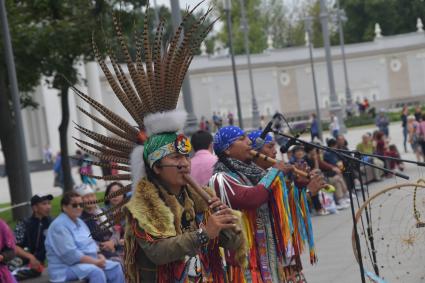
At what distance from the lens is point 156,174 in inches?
185

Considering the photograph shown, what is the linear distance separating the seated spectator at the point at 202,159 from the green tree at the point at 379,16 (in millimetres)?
74967

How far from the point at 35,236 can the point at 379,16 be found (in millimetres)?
78580

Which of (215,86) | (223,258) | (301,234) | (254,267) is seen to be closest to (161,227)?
(223,258)

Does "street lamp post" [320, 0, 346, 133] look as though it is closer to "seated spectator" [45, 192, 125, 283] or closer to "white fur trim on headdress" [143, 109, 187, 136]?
"seated spectator" [45, 192, 125, 283]

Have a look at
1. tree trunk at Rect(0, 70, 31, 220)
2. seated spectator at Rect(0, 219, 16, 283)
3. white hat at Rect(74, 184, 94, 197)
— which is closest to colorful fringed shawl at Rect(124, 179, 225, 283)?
seated spectator at Rect(0, 219, 16, 283)

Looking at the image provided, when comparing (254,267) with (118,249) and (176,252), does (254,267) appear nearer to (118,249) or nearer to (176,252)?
(176,252)

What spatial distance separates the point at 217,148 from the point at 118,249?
390 cm

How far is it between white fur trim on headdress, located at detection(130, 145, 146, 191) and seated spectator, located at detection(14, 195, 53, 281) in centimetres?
484

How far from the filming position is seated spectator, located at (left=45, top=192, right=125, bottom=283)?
28.3ft

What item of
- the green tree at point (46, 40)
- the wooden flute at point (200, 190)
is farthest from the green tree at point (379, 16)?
the wooden flute at point (200, 190)

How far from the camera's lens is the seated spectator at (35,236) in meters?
9.26

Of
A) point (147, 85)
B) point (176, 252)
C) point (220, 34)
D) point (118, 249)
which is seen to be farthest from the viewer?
point (220, 34)

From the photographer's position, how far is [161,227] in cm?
446

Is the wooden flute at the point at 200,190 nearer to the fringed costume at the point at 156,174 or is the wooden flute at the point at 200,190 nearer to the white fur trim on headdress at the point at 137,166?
the fringed costume at the point at 156,174
